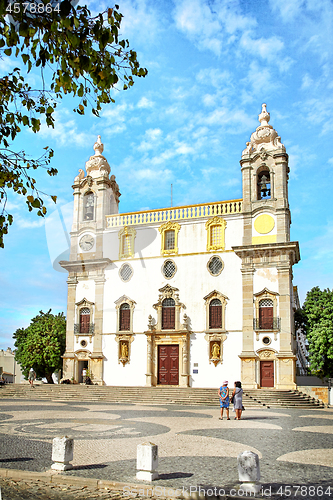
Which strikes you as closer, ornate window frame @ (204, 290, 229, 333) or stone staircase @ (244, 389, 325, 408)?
stone staircase @ (244, 389, 325, 408)

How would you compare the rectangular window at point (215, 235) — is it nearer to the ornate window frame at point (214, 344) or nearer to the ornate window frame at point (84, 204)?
the ornate window frame at point (214, 344)

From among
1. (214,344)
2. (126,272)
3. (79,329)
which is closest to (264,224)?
(214,344)

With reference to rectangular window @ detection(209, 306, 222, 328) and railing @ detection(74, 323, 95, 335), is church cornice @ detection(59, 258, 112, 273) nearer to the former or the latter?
railing @ detection(74, 323, 95, 335)

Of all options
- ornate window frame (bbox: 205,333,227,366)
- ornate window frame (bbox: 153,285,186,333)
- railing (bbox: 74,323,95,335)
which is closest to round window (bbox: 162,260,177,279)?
ornate window frame (bbox: 153,285,186,333)

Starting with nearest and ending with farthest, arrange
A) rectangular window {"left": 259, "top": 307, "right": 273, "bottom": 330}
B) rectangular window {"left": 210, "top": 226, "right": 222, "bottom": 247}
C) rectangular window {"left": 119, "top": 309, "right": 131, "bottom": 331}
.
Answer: rectangular window {"left": 259, "top": 307, "right": 273, "bottom": 330} → rectangular window {"left": 210, "top": 226, "right": 222, "bottom": 247} → rectangular window {"left": 119, "top": 309, "right": 131, "bottom": 331}

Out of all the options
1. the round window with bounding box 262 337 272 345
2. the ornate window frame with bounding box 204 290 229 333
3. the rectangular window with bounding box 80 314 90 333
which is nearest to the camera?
the round window with bounding box 262 337 272 345

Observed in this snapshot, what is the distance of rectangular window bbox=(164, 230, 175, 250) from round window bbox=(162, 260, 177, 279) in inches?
41.7

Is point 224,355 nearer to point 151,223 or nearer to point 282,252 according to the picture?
point 282,252

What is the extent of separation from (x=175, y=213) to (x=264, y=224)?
6.52 m

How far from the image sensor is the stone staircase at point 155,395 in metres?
25.8

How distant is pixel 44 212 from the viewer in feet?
27.3

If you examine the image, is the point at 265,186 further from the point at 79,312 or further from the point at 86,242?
the point at 79,312

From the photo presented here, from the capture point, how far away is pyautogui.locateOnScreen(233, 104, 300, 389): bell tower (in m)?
29.7

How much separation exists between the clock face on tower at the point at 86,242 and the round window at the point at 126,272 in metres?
3.32
